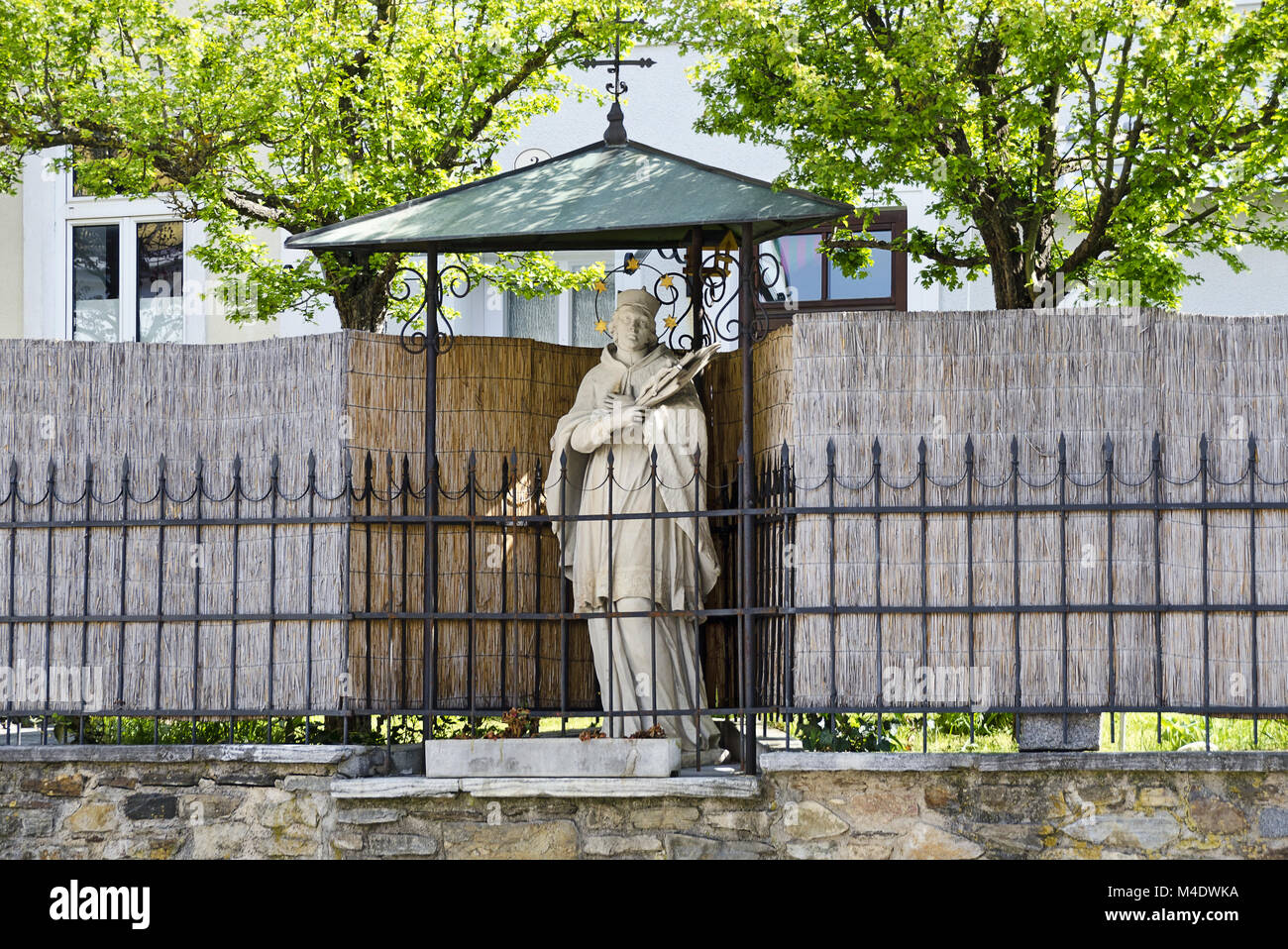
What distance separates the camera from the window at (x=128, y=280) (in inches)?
636

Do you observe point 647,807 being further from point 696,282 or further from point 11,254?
point 11,254

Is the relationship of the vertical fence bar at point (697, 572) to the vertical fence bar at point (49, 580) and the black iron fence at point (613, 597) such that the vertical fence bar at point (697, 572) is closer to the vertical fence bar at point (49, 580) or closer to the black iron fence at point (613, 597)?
the black iron fence at point (613, 597)

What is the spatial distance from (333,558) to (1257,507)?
442 cm

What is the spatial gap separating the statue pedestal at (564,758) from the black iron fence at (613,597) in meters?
0.21

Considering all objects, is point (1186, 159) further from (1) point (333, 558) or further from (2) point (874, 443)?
(1) point (333, 558)

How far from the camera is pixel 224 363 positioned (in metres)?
8.59

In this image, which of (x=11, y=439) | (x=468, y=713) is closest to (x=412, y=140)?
(x=11, y=439)

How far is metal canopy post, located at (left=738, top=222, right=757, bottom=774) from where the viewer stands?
791 centimetres

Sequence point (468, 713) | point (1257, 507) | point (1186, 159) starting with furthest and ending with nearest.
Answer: point (1186, 159) < point (468, 713) < point (1257, 507)

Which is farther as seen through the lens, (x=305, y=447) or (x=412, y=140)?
(x=412, y=140)

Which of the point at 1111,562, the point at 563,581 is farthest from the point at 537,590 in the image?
the point at 1111,562

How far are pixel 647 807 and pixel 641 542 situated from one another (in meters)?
1.31

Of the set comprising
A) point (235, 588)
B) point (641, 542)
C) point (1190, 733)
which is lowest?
point (1190, 733)

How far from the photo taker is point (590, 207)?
816 centimetres
